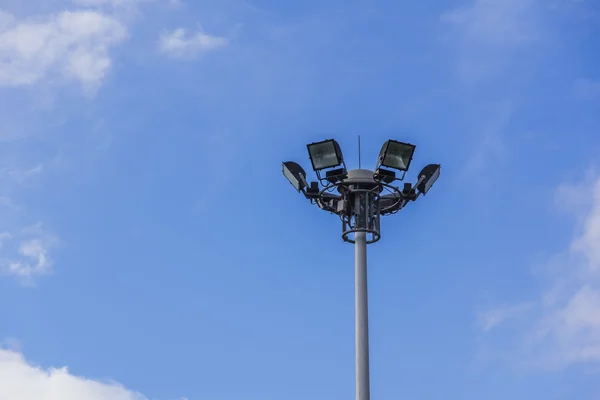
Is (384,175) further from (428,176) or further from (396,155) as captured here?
(428,176)

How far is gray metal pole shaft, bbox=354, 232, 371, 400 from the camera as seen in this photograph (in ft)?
53.7

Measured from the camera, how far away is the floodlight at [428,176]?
58.5ft

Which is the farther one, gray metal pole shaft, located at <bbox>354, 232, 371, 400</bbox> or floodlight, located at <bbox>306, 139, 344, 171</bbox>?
floodlight, located at <bbox>306, 139, 344, 171</bbox>

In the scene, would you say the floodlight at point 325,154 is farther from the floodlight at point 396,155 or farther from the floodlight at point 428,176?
the floodlight at point 428,176

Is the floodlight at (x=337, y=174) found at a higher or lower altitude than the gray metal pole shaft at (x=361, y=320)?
higher

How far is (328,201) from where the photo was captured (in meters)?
17.9

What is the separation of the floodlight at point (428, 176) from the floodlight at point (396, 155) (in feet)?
2.05

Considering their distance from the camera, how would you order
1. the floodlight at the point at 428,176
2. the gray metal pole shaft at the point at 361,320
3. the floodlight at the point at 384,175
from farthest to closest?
the floodlight at the point at 428,176 < the floodlight at the point at 384,175 < the gray metal pole shaft at the point at 361,320

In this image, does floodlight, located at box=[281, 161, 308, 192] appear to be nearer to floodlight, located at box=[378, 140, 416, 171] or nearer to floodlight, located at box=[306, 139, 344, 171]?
floodlight, located at box=[306, 139, 344, 171]

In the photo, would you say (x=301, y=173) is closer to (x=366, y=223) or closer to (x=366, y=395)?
(x=366, y=223)

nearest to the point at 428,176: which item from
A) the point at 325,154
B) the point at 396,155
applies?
the point at 396,155

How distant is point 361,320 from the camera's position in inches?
663

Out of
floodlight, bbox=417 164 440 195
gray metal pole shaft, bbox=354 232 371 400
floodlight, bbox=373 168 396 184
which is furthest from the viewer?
floodlight, bbox=417 164 440 195

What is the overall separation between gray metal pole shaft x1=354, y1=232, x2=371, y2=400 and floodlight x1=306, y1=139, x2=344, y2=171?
3.62ft
